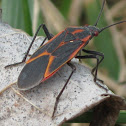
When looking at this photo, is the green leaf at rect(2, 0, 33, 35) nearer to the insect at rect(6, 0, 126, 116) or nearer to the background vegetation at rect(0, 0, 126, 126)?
the background vegetation at rect(0, 0, 126, 126)

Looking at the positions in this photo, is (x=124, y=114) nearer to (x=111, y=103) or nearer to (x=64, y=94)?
(x=111, y=103)

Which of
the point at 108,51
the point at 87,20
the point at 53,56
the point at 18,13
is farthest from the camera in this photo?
the point at 87,20

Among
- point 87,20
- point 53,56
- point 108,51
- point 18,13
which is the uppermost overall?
point 18,13

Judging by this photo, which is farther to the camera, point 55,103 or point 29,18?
point 29,18

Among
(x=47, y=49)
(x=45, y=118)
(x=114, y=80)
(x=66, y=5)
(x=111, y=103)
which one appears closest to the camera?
(x=45, y=118)

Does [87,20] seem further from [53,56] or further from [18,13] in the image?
[53,56]

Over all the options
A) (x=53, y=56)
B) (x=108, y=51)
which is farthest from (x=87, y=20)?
(x=53, y=56)

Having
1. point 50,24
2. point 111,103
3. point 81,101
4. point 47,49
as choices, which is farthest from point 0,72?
point 50,24

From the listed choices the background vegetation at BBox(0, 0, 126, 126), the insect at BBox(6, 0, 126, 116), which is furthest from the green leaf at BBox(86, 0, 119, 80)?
the insect at BBox(6, 0, 126, 116)

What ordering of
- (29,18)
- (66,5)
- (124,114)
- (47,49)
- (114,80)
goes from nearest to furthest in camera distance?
(124,114) → (47,49) → (29,18) → (114,80) → (66,5)

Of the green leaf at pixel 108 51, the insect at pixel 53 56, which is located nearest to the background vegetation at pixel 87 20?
the green leaf at pixel 108 51
